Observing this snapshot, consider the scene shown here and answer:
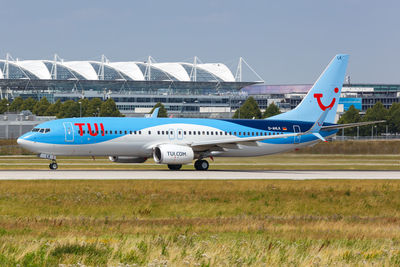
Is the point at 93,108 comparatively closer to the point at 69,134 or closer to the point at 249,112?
the point at 249,112

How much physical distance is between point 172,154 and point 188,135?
4149 millimetres

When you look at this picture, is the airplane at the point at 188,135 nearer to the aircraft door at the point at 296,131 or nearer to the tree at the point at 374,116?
the aircraft door at the point at 296,131

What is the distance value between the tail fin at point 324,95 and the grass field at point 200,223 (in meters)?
21.7

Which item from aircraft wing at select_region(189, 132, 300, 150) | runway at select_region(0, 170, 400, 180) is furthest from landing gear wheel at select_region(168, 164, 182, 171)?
runway at select_region(0, 170, 400, 180)

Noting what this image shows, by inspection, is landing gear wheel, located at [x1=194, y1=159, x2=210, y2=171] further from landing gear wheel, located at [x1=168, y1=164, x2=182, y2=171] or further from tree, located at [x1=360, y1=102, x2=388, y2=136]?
tree, located at [x1=360, y1=102, x2=388, y2=136]

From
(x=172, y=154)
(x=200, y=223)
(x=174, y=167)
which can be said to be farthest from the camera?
(x=174, y=167)

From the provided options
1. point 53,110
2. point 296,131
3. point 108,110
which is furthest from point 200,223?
point 53,110

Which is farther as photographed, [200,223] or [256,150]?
[256,150]

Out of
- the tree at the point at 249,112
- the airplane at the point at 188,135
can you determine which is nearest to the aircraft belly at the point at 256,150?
the airplane at the point at 188,135

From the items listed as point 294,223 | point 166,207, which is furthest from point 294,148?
point 294,223

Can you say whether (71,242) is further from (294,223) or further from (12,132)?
(12,132)

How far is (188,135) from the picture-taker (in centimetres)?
6128

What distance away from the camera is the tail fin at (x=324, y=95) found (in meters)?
67.1

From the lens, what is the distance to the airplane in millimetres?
57125
